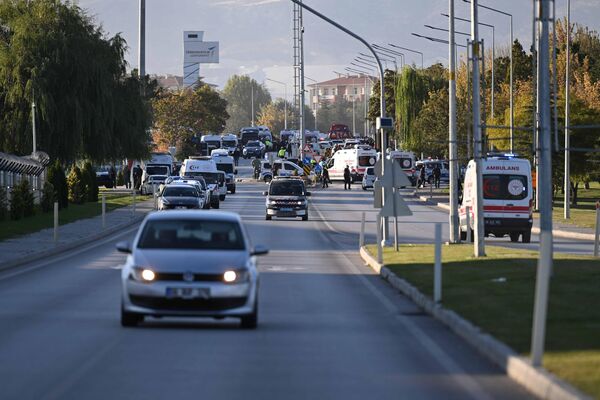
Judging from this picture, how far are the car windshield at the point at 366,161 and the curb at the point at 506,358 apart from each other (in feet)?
254

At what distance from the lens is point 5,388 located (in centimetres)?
1249

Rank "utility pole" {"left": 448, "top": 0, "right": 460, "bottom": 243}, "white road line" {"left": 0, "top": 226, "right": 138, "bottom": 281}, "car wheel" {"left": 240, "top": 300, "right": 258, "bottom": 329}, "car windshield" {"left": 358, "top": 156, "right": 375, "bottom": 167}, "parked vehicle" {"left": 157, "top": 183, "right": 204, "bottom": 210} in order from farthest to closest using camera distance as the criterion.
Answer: "car windshield" {"left": 358, "top": 156, "right": 375, "bottom": 167} → "parked vehicle" {"left": 157, "top": 183, "right": 204, "bottom": 210} → "utility pole" {"left": 448, "top": 0, "right": 460, "bottom": 243} → "white road line" {"left": 0, "top": 226, "right": 138, "bottom": 281} → "car wheel" {"left": 240, "top": 300, "right": 258, "bottom": 329}

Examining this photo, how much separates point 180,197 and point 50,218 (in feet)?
17.9

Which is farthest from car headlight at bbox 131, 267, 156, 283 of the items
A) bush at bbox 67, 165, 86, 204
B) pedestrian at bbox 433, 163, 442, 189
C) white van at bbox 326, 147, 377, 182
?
white van at bbox 326, 147, 377, 182

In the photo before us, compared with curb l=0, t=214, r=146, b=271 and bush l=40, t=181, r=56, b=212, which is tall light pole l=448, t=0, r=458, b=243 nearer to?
curb l=0, t=214, r=146, b=271

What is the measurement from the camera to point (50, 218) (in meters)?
54.6

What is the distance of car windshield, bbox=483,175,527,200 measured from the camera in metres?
42.8

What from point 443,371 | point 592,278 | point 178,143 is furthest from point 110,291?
point 178,143

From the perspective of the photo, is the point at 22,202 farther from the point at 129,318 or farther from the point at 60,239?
the point at 129,318

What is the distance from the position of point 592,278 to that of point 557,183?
51.8m

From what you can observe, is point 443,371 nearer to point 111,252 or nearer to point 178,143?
point 111,252

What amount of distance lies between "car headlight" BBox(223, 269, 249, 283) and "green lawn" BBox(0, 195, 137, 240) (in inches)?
979

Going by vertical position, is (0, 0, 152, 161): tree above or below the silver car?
above

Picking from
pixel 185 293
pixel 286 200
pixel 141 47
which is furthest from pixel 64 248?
pixel 141 47
